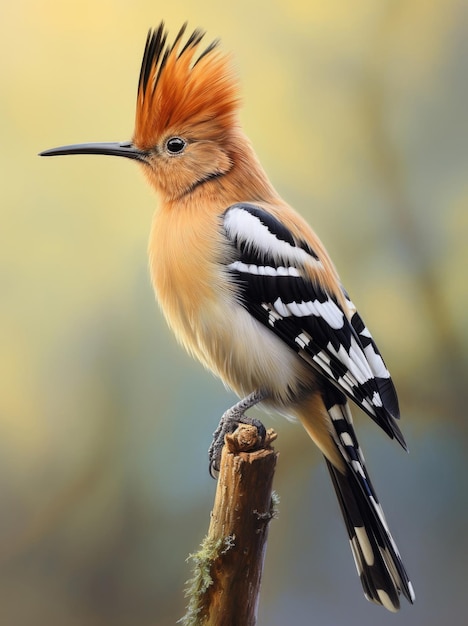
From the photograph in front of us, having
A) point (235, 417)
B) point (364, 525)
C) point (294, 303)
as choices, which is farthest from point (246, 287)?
point (364, 525)

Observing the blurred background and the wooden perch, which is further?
the blurred background

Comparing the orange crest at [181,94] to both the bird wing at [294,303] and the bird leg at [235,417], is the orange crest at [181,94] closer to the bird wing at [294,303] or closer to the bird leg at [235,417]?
the bird wing at [294,303]

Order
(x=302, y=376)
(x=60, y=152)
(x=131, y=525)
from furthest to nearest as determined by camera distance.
Result: (x=131, y=525)
(x=60, y=152)
(x=302, y=376)

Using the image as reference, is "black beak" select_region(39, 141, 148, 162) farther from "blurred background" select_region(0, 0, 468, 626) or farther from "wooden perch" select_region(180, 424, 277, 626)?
"wooden perch" select_region(180, 424, 277, 626)

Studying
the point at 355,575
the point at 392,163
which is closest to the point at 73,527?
the point at 355,575

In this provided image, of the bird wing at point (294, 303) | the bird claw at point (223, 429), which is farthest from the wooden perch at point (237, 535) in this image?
the bird wing at point (294, 303)

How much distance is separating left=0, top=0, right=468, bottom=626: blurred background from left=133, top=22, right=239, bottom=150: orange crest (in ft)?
0.46

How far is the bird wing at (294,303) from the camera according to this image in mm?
1359

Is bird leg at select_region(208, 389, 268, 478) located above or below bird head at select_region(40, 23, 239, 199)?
below

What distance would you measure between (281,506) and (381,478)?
0.23m

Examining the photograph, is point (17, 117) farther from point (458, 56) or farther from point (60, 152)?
point (458, 56)

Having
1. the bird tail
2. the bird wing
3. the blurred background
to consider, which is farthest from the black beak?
the bird tail

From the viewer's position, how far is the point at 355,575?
1.57 metres

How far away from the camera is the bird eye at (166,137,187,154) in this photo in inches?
56.9
